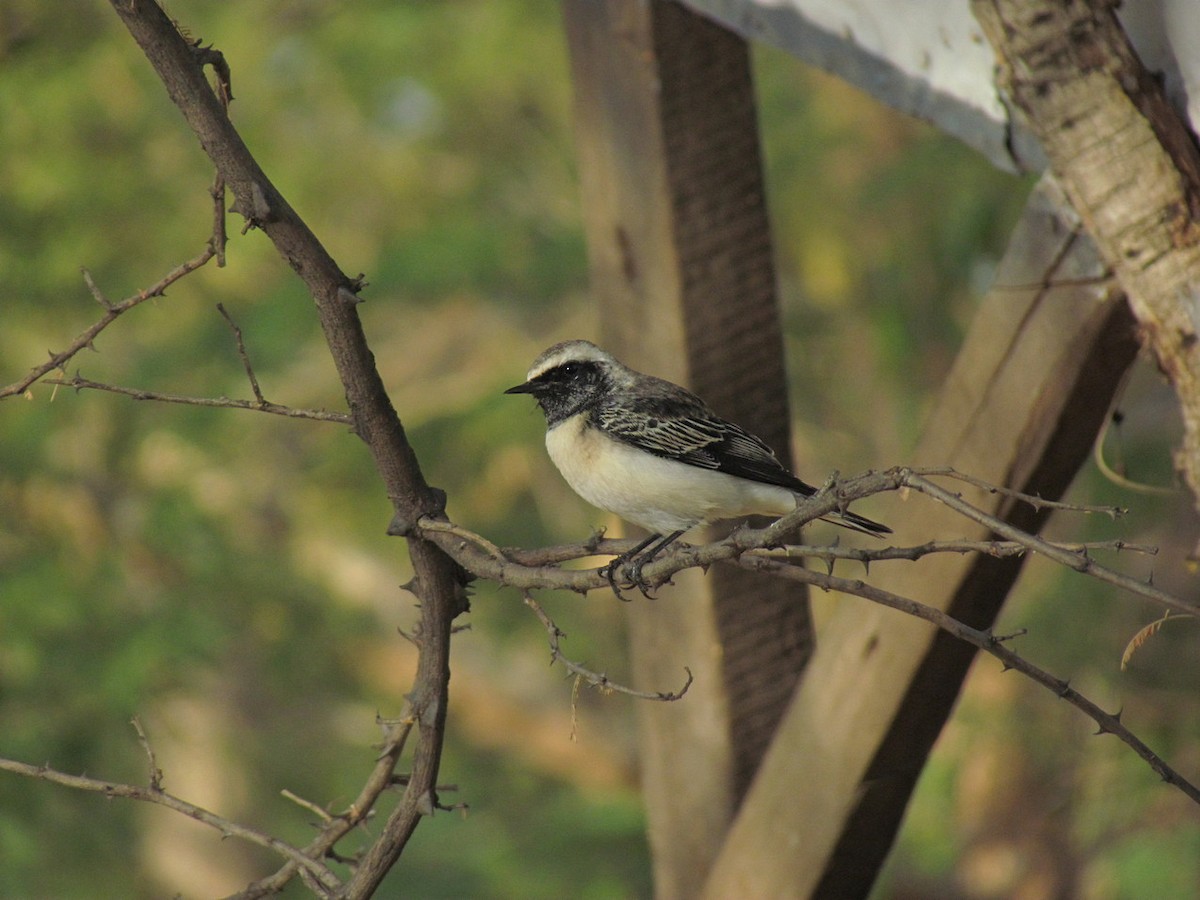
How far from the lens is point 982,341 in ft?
10.8

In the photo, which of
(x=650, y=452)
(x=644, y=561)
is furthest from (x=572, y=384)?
(x=644, y=561)

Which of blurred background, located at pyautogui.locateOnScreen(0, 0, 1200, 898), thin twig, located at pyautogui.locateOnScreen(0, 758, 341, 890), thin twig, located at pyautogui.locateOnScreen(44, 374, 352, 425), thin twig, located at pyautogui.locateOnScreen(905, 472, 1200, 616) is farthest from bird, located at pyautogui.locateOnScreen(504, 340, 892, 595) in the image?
blurred background, located at pyautogui.locateOnScreen(0, 0, 1200, 898)

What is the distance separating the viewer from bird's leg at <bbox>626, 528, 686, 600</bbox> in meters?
2.63

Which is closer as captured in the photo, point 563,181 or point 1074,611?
point 1074,611

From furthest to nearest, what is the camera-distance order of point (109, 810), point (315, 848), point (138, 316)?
point (138, 316) → point (109, 810) → point (315, 848)

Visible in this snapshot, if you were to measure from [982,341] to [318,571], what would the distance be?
10.9 m

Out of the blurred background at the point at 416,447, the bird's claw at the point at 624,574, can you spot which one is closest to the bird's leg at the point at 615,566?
the bird's claw at the point at 624,574

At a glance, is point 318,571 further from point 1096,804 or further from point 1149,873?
point 1149,873

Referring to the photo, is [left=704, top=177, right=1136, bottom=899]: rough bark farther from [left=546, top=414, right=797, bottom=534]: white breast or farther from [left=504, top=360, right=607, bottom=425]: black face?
[left=504, top=360, right=607, bottom=425]: black face

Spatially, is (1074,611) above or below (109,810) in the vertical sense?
below

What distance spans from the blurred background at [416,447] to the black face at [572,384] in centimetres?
→ 381

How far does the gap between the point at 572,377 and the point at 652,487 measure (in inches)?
20.5

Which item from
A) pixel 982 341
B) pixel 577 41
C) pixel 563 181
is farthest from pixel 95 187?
pixel 982 341

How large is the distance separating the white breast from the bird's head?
0.16 meters
